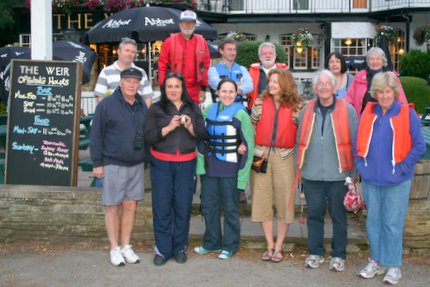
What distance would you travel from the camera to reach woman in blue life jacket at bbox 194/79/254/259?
5.42 metres

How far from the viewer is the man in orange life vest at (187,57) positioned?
674 cm

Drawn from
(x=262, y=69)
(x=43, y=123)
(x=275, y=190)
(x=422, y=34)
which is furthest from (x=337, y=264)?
(x=422, y=34)

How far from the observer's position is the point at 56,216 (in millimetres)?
6195

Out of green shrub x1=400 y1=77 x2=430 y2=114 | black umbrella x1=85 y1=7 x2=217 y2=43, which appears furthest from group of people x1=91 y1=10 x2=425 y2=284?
green shrub x1=400 y1=77 x2=430 y2=114

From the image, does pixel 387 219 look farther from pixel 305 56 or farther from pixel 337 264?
pixel 305 56

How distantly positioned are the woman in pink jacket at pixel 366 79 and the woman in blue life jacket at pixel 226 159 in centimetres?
146

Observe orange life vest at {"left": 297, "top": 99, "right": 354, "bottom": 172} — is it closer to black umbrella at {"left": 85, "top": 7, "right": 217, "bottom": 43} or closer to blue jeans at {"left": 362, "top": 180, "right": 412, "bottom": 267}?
blue jeans at {"left": 362, "top": 180, "right": 412, "bottom": 267}

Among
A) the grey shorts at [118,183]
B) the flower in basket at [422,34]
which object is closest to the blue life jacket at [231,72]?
the grey shorts at [118,183]

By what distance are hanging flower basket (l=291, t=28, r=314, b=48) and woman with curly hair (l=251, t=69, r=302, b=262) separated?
69.6 feet

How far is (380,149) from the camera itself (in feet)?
16.2

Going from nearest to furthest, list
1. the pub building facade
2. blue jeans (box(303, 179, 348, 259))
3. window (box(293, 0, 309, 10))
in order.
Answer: blue jeans (box(303, 179, 348, 259)) < the pub building facade < window (box(293, 0, 309, 10))

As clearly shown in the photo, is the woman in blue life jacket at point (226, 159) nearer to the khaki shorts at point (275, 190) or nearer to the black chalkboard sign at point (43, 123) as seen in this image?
the khaki shorts at point (275, 190)

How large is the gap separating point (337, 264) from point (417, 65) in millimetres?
19145

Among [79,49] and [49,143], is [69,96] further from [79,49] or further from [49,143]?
[79,49]
